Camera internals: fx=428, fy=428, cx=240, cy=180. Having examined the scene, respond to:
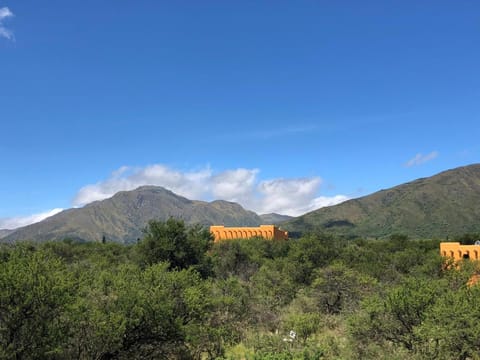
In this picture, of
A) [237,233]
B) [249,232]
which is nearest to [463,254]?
[249,232]

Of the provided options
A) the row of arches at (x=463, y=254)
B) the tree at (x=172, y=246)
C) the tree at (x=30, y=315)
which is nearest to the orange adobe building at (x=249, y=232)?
the row of arches at (x=463, y=254)

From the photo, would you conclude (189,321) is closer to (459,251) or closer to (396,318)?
(396,318)

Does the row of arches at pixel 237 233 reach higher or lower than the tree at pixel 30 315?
higher

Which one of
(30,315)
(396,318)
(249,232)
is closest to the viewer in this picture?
(30,315)

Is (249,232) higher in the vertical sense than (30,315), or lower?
higher

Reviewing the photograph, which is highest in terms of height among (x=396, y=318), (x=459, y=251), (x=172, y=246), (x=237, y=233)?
(x=237, y=233)

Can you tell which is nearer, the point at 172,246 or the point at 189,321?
the point at 189,321


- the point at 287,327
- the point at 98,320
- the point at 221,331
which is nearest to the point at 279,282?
the point at 287,327

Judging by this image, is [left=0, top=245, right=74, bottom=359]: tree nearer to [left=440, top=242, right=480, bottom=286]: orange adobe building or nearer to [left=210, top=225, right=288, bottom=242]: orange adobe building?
[left=440, top=242, right=480, bottom=286]: orange adobe building

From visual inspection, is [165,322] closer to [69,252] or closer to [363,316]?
[363,316]

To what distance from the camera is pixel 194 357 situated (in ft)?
53.9

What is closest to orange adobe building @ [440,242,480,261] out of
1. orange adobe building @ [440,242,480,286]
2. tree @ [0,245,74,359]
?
orange adobe building @ [440,242,480,286]

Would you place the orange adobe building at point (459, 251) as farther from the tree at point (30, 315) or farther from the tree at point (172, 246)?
the tree at point (30, 315)

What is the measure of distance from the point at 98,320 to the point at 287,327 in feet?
34.4
